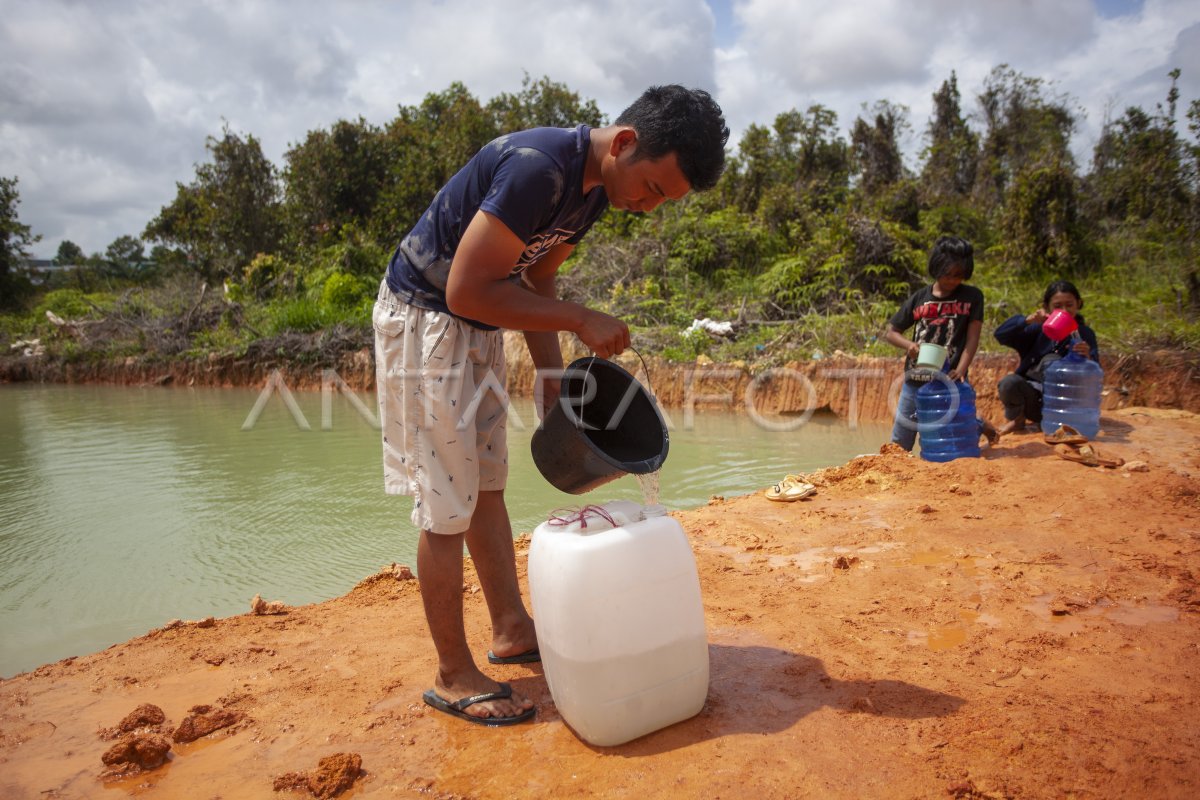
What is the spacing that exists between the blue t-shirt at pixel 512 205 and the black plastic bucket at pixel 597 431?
1.10ft

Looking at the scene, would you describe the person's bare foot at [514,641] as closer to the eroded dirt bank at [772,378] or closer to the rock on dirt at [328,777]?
the rock on dirt at [328,777]

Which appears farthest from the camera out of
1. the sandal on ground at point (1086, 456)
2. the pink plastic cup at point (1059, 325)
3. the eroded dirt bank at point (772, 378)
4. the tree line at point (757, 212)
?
the tree line at point (757, 212)

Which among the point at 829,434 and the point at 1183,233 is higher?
the point at 1183,233

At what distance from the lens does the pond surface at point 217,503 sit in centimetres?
364

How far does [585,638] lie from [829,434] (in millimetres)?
6310

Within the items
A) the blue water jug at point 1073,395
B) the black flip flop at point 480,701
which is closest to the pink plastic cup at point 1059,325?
the blue water jug at point 1073,395

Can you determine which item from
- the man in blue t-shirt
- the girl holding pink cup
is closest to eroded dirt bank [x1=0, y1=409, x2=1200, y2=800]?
the man in blue t-shirt

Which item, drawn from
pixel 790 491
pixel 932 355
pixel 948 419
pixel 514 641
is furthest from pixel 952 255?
pixel 514 641

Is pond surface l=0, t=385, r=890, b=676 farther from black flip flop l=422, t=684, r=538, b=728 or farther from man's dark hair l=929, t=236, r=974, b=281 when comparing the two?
man's dark hair l=929, t=236, r=974, b=281

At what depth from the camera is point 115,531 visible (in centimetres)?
472

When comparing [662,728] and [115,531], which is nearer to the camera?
[662,728]

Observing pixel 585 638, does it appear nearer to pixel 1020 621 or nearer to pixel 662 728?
pixel 662 728

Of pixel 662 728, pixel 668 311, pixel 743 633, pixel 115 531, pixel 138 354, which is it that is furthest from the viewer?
pixel 138 354

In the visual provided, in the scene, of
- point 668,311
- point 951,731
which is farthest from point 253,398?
point 951,731
